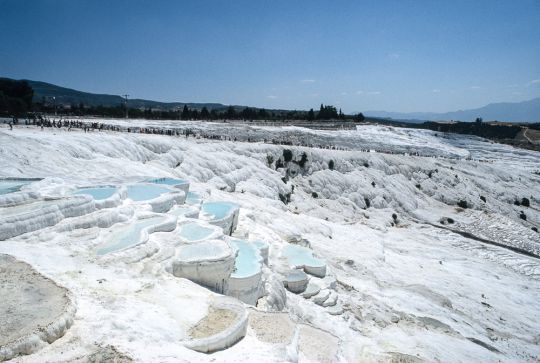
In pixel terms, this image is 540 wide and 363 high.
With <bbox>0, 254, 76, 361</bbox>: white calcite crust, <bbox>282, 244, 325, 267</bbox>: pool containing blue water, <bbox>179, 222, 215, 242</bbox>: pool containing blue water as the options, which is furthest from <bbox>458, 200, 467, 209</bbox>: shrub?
<bbox>0, 254, 76, 361</bbox>: white calcite crust

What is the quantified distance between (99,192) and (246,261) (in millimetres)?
5965

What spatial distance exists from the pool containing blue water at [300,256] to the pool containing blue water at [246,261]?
A: 2892 mm

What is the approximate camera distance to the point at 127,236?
10430mm

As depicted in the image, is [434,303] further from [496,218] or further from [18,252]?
[496,218]

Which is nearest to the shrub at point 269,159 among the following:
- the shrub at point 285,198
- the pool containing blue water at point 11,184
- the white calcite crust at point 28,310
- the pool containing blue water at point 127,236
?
the shrub at point 285,198

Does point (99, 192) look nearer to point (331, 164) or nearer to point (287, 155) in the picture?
point (287, 155)

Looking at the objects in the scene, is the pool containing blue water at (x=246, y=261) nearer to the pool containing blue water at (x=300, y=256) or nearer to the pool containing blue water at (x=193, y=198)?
the pool containing blue water at (x=300, y=256)

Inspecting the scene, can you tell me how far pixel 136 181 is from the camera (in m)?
16.1

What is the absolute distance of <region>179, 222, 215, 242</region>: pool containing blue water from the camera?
37.3 feet

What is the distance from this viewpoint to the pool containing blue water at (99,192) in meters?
12.9

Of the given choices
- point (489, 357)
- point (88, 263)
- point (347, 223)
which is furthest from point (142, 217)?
point (347, 223)

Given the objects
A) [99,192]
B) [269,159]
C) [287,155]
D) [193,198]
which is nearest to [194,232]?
[99,192]

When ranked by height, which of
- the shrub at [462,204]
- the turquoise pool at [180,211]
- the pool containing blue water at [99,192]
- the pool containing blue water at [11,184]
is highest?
the pool containing blue water at [11,184]

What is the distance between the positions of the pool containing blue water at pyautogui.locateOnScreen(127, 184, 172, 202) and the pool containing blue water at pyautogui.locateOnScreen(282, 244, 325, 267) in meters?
5.57
